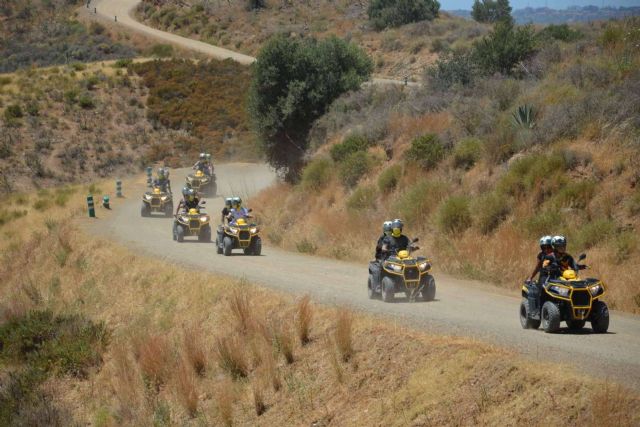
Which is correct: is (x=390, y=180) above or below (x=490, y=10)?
below

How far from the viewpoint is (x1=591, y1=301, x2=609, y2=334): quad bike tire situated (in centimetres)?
1212

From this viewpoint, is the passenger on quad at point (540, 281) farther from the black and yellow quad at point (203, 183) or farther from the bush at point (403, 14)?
the bush at point (403, 14)

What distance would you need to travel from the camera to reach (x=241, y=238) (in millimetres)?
24094

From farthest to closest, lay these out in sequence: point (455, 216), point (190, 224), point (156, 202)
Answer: point (156, 202) < point (190, 224) < point (455, 216)

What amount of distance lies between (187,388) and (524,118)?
13.3 meters

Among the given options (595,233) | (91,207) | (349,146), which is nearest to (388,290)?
A: (595,233)

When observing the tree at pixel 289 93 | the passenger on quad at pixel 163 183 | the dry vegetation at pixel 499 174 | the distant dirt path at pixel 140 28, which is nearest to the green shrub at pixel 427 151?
the dry vegetation at pixel 499 174

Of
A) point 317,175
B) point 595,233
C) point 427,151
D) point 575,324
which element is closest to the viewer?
point 575,324

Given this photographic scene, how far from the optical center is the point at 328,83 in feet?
123

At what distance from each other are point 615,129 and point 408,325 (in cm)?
1032

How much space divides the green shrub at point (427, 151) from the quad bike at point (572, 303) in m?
12.9

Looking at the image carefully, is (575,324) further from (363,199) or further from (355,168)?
(355,168)

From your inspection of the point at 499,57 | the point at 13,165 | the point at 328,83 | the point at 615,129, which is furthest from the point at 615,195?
the point at 13,165

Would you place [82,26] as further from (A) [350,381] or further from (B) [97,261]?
(A) [350,381]
